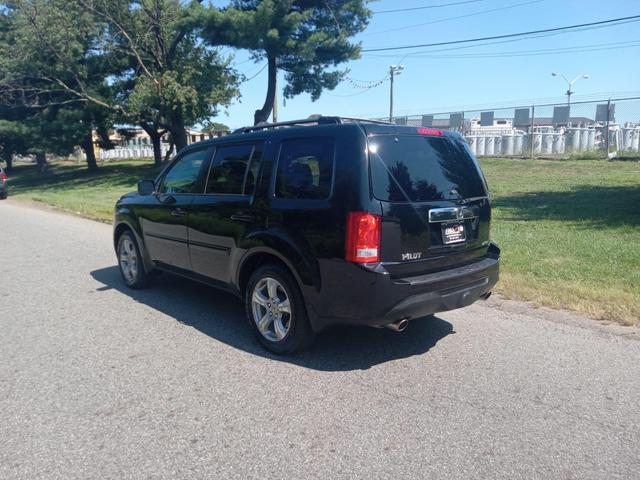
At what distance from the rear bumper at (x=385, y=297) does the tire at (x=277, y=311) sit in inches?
7.8

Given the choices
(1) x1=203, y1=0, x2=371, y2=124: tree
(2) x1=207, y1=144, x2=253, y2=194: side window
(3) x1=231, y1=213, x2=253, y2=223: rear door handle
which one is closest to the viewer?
(3) x1=231, y1=213, x2=253, y2=223: rear door handle

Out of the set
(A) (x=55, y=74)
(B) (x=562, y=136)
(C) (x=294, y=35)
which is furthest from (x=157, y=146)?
(B) (x=562, y=136)

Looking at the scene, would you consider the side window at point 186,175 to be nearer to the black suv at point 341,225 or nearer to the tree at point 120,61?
the black suv at point 341,225

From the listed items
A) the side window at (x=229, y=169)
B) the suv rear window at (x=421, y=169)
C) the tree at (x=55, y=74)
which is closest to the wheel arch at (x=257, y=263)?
the side window at (x=229, y=169)

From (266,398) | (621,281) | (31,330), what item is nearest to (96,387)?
A: (266,398)

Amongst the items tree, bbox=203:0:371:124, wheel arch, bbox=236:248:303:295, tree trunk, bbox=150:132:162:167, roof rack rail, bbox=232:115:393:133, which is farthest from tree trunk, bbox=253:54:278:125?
wheel arch, bbox=236:248:303:295

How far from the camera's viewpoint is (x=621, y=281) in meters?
6.36

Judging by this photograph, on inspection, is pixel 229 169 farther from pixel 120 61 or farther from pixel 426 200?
pixel 120 61

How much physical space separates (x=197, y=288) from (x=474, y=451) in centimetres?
457

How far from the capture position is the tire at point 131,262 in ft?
22.1

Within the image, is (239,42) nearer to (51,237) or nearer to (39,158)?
(51,237)

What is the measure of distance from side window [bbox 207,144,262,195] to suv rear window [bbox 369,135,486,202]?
4.18 feet

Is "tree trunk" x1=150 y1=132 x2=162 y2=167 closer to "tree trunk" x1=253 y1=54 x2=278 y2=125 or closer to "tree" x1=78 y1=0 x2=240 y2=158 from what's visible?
"tree" x1=78 y1=0 x2=240 y2=158

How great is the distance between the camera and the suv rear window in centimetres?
409
